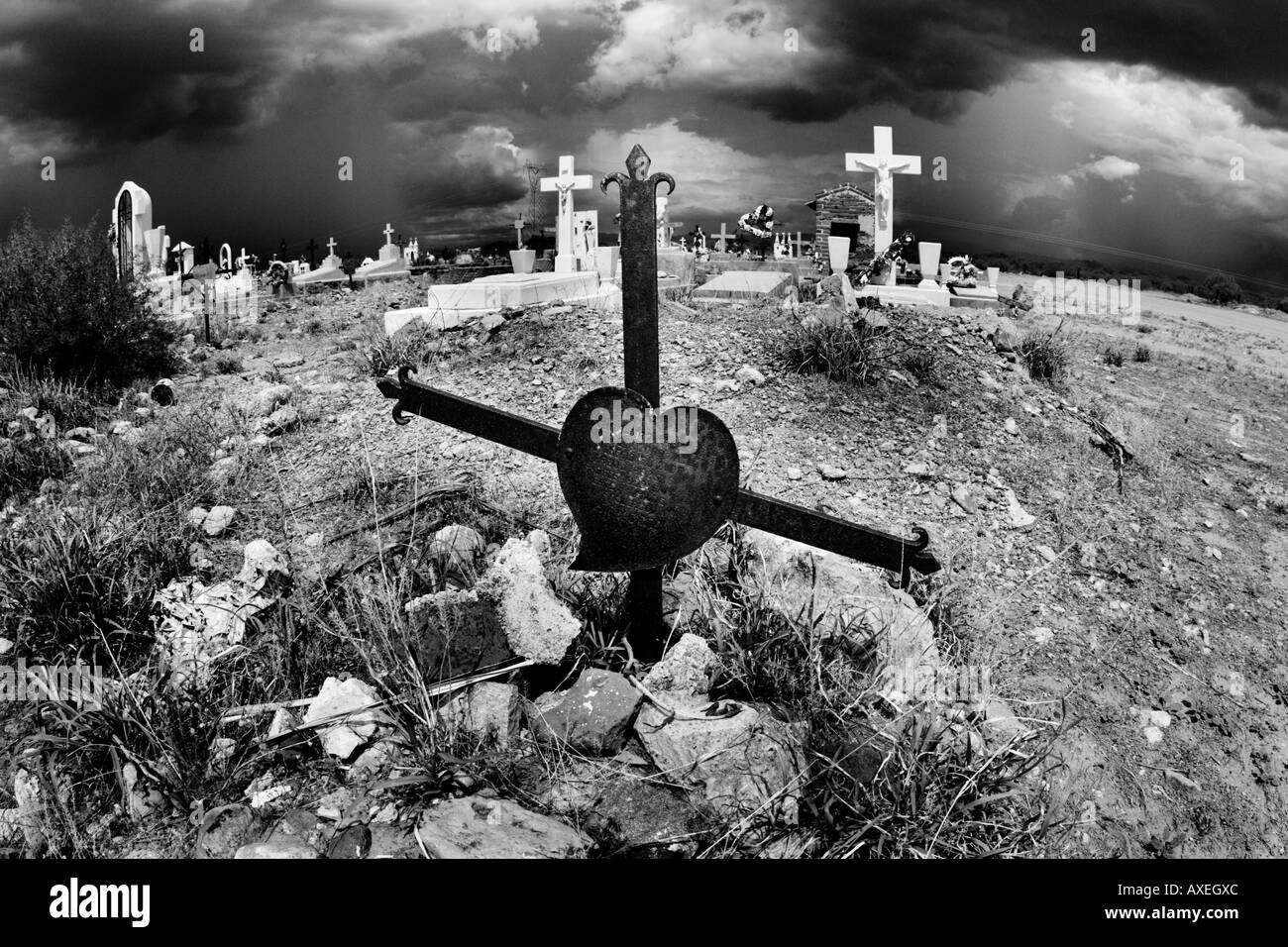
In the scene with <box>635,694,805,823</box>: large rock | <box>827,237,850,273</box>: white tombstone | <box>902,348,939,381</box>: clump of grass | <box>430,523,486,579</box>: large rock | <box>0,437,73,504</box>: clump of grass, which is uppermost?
<box>827,237,850,273</box>: white tombstone

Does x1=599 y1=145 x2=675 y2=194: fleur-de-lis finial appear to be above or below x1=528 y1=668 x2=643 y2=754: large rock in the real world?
above

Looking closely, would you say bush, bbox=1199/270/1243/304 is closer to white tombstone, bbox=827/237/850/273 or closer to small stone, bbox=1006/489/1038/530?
white tombstone, bbox=827/237/850/273

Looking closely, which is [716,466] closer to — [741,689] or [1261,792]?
[741,689]

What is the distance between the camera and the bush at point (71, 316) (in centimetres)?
753

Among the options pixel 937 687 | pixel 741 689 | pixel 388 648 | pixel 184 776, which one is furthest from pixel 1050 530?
pixel 184 776

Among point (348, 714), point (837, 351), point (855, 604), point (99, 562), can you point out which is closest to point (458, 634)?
point (348, 714)

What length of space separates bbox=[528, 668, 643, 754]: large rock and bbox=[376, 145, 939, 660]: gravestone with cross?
1.04 feet

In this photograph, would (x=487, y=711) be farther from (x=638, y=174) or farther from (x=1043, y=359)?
(x=1043, y=359)

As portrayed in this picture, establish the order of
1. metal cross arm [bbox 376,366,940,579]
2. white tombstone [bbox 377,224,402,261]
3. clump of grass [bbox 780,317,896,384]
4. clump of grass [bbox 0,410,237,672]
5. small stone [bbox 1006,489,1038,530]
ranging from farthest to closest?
white tombstone [bbox 377,224,402,261], clump of grass [bbox 780,317,896,384], small stone [bbox 1006,489,1038,530], clump of grass [bbox 0,410,237,672], metal cross arm [bbox 376,366,940,579]

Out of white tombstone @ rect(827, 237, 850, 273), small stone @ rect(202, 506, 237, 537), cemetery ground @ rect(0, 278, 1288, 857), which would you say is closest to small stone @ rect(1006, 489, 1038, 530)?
cemetery ground @ rect(0, 278, 1288, 857)

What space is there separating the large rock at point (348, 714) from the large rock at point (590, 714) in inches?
18.3

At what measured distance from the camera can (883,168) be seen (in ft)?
45.2

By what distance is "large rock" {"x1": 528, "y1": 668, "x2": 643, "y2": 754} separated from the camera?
2453 millimetres
